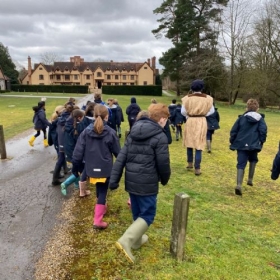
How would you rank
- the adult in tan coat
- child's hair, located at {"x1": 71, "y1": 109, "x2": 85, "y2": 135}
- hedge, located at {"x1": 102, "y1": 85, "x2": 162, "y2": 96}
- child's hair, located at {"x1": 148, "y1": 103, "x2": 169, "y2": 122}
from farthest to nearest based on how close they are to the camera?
1. hedge, located at {"x1": 102, "y1": 85, "x2": 162, "y2": 96}
2. the adult in tan coat
3. child's hair, located at {"x1": 71, "y1": 109, "x2": 85, "y2": 135}
4. child's hair, located at {"x1": 148, "y1": 103, "x2": 169, "y2": 122}

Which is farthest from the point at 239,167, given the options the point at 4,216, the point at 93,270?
the point at 4,216

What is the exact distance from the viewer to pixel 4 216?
4.51 metres

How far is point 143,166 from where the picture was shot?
3.25 metres

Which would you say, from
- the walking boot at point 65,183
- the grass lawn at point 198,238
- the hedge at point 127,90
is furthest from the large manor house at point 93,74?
the walking boot at point 65,183

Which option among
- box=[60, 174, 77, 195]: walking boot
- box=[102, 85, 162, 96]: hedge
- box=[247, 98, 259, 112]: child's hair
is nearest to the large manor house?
box=[102, 85, 162, 96]: hedge

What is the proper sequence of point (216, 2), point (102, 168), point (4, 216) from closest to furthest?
point (102, 168) < point (4, 216) < point (216, 2)

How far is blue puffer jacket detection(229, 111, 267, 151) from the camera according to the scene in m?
5.54

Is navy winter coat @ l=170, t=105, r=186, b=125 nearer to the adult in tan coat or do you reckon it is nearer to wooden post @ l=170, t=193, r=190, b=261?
the adult in tan coat

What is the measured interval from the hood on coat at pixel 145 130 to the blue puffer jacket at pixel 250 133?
9.93ft

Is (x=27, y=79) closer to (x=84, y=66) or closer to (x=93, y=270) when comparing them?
(x=84, y=66)

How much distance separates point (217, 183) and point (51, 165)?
4.60 m

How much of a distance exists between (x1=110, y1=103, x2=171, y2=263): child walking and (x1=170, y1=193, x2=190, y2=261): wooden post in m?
0.35

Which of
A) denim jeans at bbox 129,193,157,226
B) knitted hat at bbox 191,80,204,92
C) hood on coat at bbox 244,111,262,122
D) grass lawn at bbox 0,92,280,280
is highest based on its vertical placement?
knitted hat at bbox 191,80,204,92

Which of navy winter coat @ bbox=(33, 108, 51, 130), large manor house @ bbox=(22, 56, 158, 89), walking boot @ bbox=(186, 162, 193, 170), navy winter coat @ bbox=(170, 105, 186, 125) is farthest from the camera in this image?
large manor house @ bbox=(22, 56, 158, 89)
